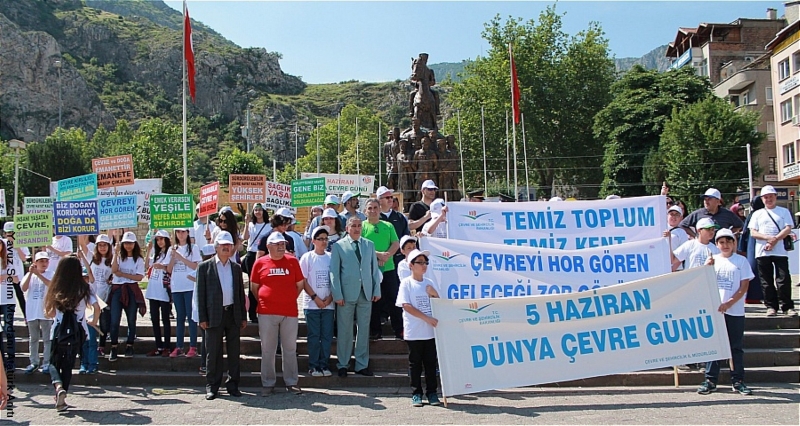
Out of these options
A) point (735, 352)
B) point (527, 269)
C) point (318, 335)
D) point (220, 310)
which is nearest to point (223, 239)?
point (220, 310)

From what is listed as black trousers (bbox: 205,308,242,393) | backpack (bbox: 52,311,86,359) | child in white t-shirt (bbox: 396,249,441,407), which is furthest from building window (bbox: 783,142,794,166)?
backpack (bbox: 52,311,86,359)

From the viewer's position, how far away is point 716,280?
7.97 meters

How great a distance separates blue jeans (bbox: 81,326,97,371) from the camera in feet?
30.0

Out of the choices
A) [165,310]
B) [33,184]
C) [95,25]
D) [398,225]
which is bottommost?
[165,310]

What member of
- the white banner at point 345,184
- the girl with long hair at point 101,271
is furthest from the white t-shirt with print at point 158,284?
the white banner at point 345,184

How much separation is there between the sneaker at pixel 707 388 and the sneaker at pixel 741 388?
0.21 metres

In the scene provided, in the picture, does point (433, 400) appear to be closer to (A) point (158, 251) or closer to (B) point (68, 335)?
(B) point (68, 335)

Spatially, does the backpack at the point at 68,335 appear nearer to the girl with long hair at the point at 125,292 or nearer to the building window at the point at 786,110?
the girl with long hair at the point at 125,292

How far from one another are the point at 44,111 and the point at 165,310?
118631 mm

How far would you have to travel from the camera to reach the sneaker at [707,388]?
8.02 meters

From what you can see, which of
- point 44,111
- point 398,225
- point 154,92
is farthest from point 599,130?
point 154,92

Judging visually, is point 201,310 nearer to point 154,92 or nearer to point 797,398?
point 797,398

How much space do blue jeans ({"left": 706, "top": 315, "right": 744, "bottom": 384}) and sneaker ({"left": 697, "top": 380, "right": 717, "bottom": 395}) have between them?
0.14 feet

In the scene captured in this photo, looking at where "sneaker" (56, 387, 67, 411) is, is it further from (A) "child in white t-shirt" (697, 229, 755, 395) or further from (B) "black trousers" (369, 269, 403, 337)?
(A) "child in white t-shirt" (697, 229, 755, 395)
